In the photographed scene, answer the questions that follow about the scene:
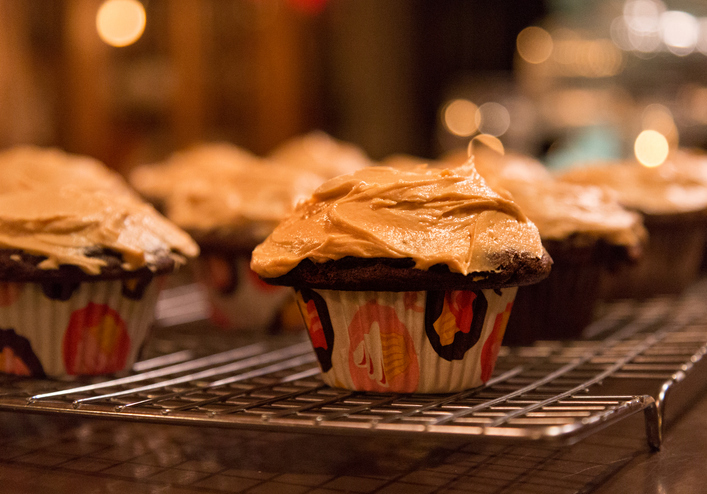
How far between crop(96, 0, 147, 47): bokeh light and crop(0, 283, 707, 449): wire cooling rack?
15.5ft

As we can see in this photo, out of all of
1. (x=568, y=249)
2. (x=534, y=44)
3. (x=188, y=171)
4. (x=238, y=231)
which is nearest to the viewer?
(x=568, y=249)

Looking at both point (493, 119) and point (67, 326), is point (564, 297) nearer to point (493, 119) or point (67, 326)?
point (67, 326)

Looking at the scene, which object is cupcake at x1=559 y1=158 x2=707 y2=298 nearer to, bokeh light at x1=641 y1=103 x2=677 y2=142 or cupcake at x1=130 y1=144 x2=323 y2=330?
cupcake at x1=130 y1=144 x2=323 y2=330

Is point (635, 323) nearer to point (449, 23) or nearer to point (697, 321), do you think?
point (697, 321)

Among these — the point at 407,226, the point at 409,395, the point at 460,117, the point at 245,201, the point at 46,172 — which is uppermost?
the point at 460,117

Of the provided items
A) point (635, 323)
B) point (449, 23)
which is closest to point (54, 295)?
point (635, 323)

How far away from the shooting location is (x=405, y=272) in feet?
5.97

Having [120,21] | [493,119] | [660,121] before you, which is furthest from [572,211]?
[120,21]

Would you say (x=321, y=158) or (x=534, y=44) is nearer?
(x=321, y=158)

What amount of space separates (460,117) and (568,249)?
5.02 metres

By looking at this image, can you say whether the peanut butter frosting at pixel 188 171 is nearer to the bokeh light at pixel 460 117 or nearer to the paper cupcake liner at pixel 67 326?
the paper cupcake liner at pixel 67 326

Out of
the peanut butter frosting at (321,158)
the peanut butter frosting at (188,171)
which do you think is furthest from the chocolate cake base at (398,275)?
the peanut butter frosting at (321,158)

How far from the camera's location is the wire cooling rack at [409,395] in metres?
1.55

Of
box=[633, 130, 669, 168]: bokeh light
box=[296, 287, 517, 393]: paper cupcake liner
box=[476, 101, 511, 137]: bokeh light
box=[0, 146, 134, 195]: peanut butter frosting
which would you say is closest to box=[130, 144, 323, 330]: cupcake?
box=[0, 146, 134, 195]: peanut butter frosting
